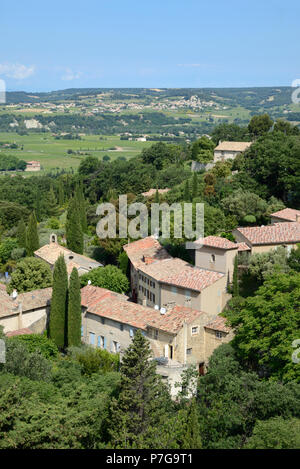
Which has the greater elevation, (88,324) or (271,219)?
(271,219)

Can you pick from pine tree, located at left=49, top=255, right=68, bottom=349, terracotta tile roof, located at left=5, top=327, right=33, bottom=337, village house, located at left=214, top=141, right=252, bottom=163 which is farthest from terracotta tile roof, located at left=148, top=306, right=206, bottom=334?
village house, located at left=214, top=141, right=252, bottom=163

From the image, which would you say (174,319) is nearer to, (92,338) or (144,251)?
→ (92,338)

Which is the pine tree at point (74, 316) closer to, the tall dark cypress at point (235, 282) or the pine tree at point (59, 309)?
the pine tree at point (59, 309)

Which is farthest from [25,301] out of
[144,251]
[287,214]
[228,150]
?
[228,150]

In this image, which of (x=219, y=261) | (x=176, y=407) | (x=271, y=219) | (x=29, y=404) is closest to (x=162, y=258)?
(x=219, y=261)

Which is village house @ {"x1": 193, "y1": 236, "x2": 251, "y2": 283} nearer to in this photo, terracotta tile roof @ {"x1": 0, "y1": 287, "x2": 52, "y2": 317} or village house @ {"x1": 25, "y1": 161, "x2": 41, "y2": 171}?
terracotta tile roof @ {"x1": 0, "y1": 287, "x2": 52, "y2": 317}

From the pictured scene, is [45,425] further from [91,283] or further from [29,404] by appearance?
[91,283]
